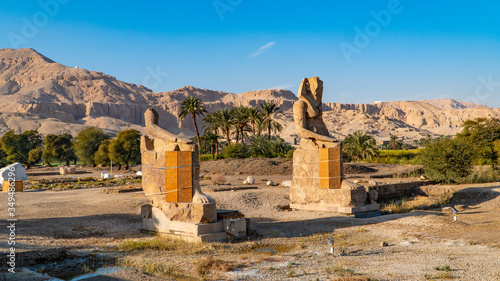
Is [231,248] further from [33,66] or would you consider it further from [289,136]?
[33,66]

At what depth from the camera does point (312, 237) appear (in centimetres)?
893

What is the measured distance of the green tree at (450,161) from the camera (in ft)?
56.5

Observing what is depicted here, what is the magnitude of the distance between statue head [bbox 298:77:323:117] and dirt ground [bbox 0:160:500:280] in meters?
3.25

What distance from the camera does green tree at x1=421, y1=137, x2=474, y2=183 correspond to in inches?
679

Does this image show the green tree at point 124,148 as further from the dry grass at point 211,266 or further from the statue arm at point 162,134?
the dry grass at point 211,266

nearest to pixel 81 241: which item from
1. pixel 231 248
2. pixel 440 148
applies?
pixel 231 248

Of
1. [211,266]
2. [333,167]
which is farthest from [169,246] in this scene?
[333,167]

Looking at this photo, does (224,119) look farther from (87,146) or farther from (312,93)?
(312,93)

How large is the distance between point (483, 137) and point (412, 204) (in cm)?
2141

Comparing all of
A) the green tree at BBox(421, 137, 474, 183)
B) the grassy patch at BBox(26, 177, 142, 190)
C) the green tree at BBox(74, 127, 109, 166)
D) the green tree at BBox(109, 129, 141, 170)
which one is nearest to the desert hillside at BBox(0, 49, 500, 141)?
the green tree at BBox(74, 127, 109, 166)

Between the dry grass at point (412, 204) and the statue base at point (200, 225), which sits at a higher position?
the statue base at point (200, 225)

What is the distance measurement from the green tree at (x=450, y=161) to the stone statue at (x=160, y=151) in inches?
489

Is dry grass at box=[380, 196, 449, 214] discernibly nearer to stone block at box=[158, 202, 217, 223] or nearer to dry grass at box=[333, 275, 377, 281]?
stone block at box=[158, 202, 217, 223]

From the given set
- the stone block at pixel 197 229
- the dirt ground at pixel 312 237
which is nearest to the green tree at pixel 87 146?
the dirt ground at pixel 312 237
